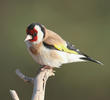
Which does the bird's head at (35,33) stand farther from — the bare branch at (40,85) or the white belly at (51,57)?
the bare branch at (40,85)

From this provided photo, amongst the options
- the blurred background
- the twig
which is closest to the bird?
the twig

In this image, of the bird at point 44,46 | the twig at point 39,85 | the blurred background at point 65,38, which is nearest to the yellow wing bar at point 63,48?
the bird at point 44,46

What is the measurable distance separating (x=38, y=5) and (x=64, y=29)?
2.37ft

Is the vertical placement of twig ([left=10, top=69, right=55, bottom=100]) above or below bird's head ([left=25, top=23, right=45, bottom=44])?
below

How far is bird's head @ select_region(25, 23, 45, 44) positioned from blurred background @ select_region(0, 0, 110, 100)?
2.98 m

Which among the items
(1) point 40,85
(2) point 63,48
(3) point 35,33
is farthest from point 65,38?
(1) point 40,85

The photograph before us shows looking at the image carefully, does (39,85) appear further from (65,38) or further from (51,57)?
(65,38)

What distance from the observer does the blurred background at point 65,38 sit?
7.59 meters

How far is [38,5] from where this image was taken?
27.8 ft

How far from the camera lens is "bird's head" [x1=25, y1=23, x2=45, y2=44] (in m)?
4.30

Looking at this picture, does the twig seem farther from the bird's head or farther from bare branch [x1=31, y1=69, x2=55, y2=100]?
the bird's head

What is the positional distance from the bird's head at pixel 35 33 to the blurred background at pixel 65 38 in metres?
2.98
